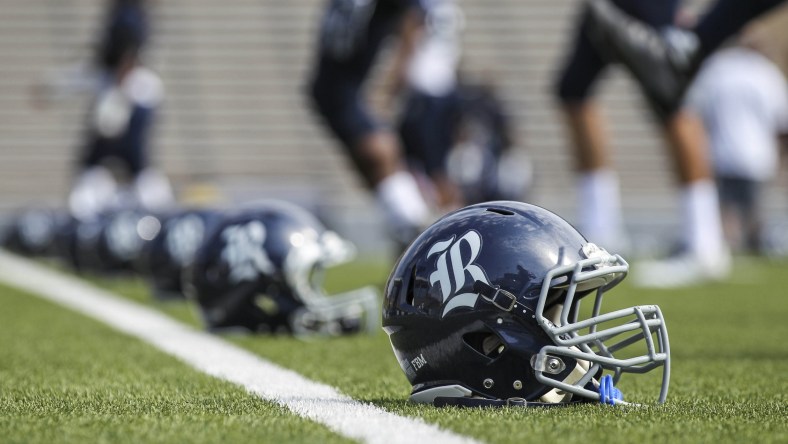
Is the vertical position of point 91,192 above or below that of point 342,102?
below

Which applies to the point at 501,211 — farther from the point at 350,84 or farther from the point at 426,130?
the point at 426,130

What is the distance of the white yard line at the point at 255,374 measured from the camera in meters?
1.94

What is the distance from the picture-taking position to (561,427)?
1.94 meters

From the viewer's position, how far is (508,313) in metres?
2.12

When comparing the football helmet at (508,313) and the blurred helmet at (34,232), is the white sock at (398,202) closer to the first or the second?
the football helmet at (508,313)

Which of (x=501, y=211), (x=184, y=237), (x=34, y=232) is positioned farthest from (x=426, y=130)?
(x=501, y=211)

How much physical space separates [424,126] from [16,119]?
7450mm

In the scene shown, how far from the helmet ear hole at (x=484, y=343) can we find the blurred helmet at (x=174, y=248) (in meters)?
3.00

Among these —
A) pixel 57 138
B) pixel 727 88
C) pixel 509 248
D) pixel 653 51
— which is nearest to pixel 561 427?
pixel 509 248

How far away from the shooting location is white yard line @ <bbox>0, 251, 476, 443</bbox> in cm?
194

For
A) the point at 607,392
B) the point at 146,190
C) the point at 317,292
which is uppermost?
the point at 607,392

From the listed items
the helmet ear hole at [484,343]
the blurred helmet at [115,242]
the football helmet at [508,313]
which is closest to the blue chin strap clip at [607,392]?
the football helmet at [508,313]

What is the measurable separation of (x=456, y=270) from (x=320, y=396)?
0.43m

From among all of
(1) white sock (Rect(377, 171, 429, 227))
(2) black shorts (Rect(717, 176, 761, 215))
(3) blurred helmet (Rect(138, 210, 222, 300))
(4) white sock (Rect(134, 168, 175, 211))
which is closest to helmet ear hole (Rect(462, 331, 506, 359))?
(1) white sock (Rect(377, 171, 429, 227))
